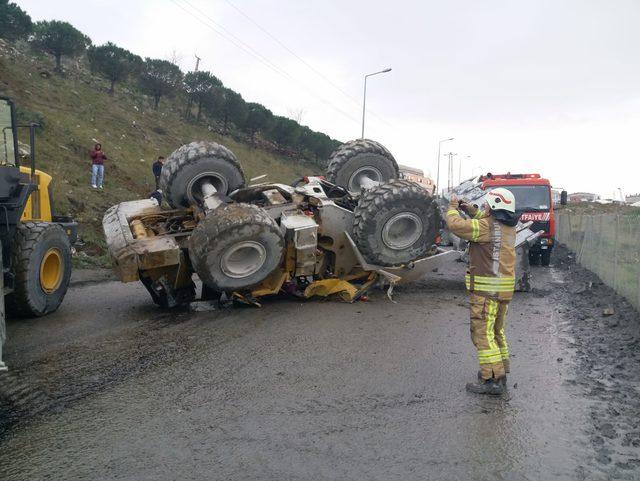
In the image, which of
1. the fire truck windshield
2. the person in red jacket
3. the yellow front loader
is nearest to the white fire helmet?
the yellow front loader

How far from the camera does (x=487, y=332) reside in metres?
5.02

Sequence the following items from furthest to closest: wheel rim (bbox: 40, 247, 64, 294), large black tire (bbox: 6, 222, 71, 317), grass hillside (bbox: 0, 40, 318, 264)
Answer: grass hillside (bbox: 0, 40, 318, 264) < wheel rim (bbox: 40, 247, 64, 294) < large black tire (bbox: 6, 222, 71, 317)

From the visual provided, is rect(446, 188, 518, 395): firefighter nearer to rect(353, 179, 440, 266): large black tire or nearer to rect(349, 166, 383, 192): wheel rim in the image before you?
rect(353, 179, 440, 266): large black tire

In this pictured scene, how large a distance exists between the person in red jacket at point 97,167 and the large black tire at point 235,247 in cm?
1077

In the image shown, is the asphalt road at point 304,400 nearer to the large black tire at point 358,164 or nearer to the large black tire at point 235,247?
the large black tire at point 235,247

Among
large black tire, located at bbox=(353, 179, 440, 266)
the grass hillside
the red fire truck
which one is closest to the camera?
large black tire, located at bbox=(353, 179, 440, 266)

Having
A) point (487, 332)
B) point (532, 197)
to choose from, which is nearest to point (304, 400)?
point (487, 332)

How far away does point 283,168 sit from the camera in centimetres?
3594

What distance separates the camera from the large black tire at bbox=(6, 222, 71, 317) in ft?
22.9

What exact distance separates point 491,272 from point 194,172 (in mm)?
4967

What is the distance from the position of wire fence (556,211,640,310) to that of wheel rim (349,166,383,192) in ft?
13.6

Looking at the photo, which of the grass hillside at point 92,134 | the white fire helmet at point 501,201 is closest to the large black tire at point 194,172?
the white fire helmet at point 501,201

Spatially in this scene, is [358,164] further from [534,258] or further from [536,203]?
[534,258]

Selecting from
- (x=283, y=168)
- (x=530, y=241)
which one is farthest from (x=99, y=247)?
(x=283, y=168)
